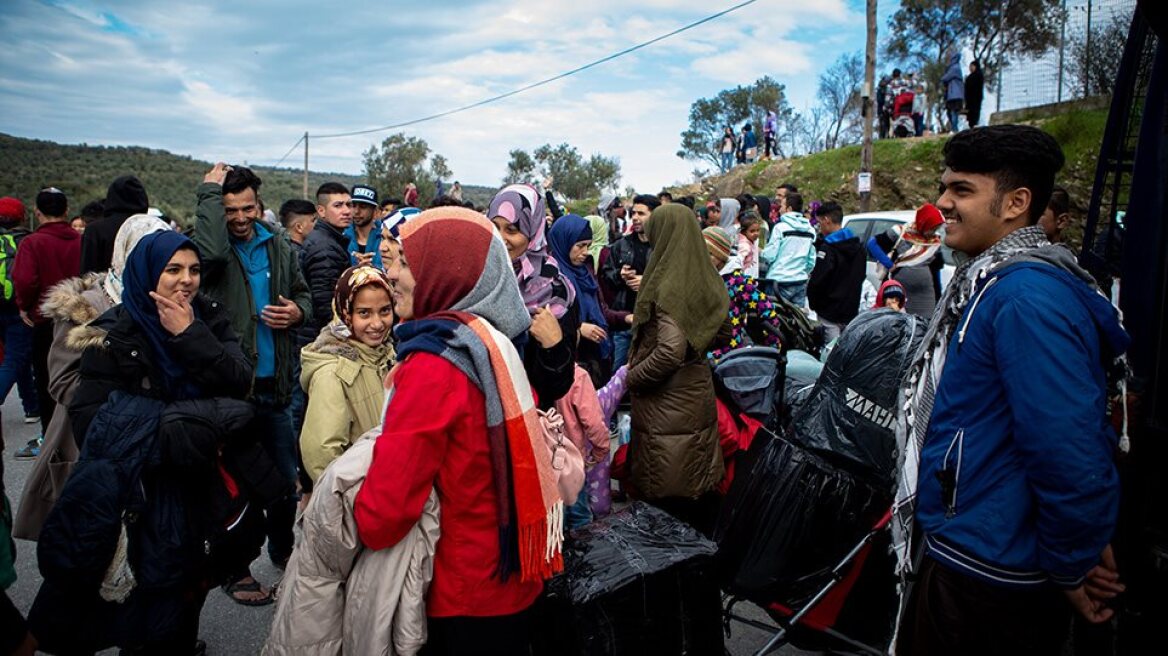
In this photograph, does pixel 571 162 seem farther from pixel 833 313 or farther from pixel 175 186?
pixel 833 313

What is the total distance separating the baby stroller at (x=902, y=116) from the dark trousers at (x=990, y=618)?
2297 centimetres

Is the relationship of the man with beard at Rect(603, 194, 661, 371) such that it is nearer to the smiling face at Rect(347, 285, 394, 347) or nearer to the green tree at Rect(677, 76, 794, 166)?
the smiling face at Rect(347, 285, 394, 347)

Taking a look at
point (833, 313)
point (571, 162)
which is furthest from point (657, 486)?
point (571, 162)

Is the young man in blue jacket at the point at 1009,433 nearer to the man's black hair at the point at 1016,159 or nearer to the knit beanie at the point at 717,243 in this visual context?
the man's black hair at the point at 1016,159

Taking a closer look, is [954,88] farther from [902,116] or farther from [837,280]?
[837,280]

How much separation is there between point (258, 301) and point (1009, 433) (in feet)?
12.7

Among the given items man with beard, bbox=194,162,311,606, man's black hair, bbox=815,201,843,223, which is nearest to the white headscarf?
man with beard, bbox=194,162,311,606

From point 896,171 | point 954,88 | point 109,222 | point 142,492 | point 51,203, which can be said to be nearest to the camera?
point 142,492

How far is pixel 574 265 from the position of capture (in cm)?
552

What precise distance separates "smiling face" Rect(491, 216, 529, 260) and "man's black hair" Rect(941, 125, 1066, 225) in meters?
→ 2.22

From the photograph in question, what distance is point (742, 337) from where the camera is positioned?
18.0 ft

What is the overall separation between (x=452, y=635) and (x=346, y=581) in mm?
360

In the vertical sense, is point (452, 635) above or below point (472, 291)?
below

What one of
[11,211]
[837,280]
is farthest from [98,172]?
[837,280]
